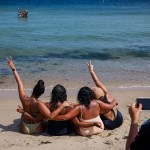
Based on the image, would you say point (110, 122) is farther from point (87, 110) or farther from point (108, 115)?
point (87, 110)

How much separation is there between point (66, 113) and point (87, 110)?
390mm

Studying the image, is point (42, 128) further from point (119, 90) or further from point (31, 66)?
point (31, 66)

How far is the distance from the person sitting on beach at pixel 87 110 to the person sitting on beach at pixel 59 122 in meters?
0.08

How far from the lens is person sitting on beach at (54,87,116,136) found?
7.16 metres

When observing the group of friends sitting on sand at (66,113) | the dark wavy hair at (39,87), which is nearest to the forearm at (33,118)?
the group of friends sitting on sand at (66,113)

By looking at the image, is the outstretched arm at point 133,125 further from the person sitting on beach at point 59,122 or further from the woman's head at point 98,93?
the woman's head at point 98,93

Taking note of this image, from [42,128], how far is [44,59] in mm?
11403

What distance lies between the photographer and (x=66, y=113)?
23.9ft

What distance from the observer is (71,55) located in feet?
66.6

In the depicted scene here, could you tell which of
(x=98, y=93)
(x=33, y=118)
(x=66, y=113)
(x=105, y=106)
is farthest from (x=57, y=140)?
(x=98, y=93)

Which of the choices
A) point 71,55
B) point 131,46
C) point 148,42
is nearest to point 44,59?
point 71,55

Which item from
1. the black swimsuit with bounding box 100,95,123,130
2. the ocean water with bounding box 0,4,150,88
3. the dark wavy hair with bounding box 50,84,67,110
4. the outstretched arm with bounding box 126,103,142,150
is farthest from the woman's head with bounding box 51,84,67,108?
the ocean water with bounding box 0,4,150,88

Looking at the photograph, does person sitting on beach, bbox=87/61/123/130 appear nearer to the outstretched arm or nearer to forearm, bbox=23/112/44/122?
forearm, bbox=23/112/44/122

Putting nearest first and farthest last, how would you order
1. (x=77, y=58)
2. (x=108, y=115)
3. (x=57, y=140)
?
(x=57, y=140) → (x=108, y=115) → (x=77, y=58)
